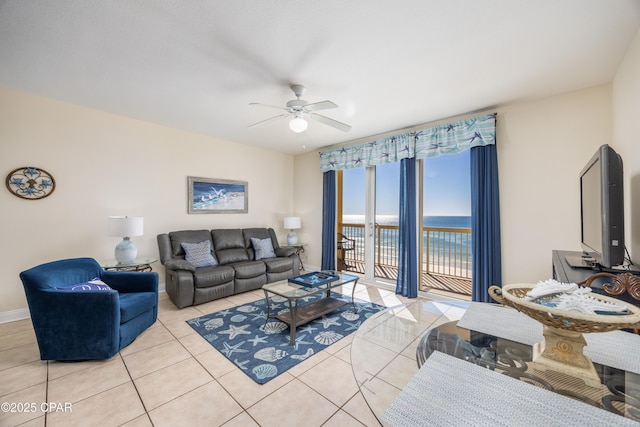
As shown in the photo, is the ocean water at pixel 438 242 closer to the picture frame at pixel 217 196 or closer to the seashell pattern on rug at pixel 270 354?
the picture frame at pixel 217 196

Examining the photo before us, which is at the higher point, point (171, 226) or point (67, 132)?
point (67, 132)

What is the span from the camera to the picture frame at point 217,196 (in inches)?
168

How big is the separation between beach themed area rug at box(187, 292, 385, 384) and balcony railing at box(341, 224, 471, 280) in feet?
6.01

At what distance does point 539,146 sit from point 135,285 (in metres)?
4.65

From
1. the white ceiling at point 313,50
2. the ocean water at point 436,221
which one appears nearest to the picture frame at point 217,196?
the white ceiling at point 313,50

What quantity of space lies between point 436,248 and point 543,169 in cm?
218

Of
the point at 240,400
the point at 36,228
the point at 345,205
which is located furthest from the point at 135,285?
the point at 345,205

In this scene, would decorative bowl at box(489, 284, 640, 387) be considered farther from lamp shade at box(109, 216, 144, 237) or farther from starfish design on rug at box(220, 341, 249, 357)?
lamp shade at box(109, 216, 144, 237)

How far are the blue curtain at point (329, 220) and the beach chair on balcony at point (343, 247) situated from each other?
0.27 meters

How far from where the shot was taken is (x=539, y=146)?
287 centimetres

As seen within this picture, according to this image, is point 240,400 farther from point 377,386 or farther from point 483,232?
point 483,232

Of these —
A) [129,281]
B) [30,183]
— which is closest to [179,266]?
[129,281]

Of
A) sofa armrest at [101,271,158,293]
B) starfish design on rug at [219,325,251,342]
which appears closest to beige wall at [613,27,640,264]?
starfish design on rug at [219,325,251,342]

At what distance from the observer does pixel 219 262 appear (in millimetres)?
4004
